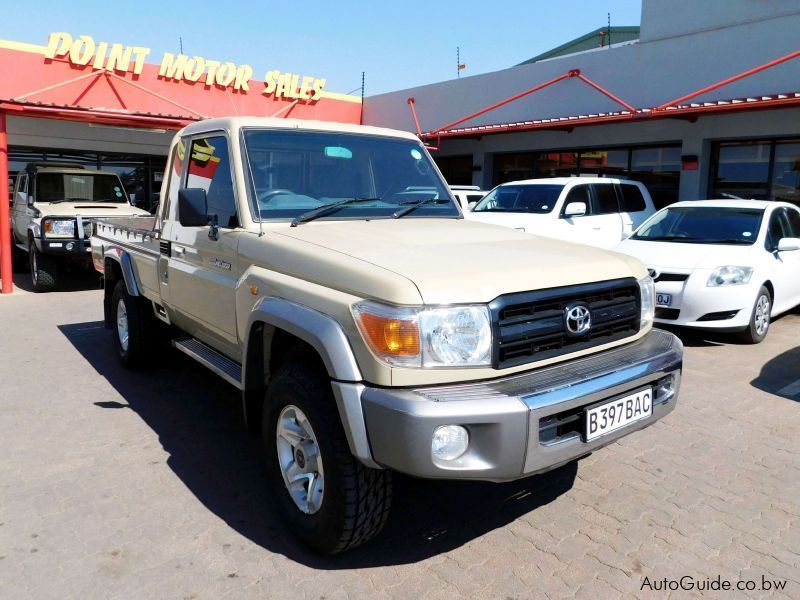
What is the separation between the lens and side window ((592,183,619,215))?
10.9m

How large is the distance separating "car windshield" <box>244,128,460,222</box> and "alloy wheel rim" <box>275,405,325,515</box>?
113cm

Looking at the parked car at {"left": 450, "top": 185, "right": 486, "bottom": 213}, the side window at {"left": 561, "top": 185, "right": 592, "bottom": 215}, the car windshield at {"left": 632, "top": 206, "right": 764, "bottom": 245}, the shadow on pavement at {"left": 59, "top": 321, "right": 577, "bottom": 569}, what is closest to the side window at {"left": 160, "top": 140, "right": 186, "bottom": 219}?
the shadow on pavement at {"left": 59, "top": 321, "right": 577, "bottom": 569}

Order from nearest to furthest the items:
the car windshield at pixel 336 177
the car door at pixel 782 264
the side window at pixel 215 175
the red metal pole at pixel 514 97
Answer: the car windshield at pixel 336 177 → the side window at pixel 215 175 → the car door at pixel 782 264 → the red metal pole at pixel 514 97

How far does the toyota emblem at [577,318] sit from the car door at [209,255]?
5.86 feet

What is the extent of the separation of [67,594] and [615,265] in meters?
2.88

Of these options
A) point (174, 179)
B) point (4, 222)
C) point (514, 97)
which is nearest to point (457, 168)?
point (514, 97)

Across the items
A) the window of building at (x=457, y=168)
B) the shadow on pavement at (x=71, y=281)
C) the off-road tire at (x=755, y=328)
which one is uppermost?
the window of building at (x=457, y=168)

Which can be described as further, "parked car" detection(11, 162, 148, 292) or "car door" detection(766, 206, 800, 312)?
"parked car" detection(11, 162, 148, 292)

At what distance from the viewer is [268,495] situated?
358cm

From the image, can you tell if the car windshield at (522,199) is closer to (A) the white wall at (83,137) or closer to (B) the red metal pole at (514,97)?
A: (B) the red metal pole at (514,97)

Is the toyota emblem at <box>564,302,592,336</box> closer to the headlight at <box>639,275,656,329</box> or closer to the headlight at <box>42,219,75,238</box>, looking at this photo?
the headlight at <box>639,275,656,329</box>

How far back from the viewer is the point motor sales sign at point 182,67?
14.9m

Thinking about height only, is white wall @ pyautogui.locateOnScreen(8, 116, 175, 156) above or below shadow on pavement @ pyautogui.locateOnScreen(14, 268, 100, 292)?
above

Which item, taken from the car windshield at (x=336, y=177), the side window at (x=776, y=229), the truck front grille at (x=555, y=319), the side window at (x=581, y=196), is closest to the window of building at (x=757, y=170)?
the side window at (x=581, y=196)
